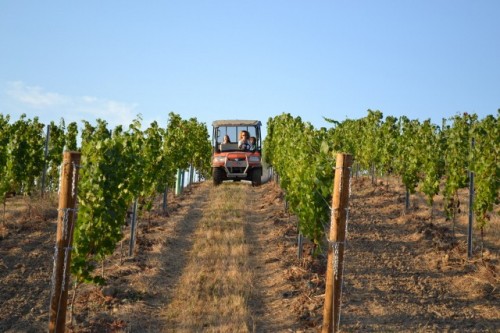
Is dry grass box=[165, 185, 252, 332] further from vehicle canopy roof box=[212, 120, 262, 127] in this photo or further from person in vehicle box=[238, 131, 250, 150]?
vehicle canopy roof box=[212, 120, 262, 127]

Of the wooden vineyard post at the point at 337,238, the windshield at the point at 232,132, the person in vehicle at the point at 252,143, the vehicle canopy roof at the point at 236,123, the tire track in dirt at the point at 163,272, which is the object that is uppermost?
the vehicle canopy roof at the point at 236,123

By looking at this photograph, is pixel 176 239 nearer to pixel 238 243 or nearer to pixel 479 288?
pixel 238 243

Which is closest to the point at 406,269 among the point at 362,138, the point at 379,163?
the point at 379,163

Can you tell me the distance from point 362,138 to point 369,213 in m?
9.13

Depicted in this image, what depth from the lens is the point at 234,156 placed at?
63.4 feet

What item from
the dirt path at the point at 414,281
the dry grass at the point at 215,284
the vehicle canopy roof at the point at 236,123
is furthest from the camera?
the vehicle canopy roof at the point at 236,123

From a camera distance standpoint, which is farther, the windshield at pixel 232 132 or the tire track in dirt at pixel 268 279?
the windshield at pixel 232 132

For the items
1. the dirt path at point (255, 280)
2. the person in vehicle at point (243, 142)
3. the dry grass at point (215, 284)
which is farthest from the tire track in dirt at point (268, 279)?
the person in vehicle at point (243, 142)

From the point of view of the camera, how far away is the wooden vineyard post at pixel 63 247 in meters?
7.03

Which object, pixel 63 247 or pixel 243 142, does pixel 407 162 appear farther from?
pixel 63 247

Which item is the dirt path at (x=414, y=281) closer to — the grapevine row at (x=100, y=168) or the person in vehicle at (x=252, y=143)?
the grapevine row at (x=100, y=168)

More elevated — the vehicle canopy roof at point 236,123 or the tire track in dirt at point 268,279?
the vehicle canopy roof at point 236,123

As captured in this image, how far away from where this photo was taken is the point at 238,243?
494 inches

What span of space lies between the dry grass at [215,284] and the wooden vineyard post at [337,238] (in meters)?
1.21
